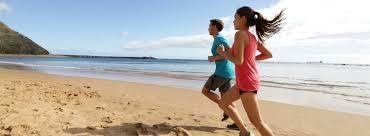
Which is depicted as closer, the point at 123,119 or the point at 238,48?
the point at 238,48

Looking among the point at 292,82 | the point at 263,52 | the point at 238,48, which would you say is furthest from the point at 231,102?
the point at 292,82

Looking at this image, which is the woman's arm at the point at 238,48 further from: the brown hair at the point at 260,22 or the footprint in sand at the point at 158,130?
the footprint in sand at the point at 158,130

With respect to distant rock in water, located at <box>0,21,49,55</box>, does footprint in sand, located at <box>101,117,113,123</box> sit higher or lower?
lower

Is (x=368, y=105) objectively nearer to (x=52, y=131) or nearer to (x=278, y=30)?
(x=278, y=30)

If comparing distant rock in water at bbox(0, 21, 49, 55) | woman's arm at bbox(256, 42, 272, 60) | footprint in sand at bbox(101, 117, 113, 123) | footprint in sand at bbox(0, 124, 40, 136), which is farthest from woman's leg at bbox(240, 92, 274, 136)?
distant rock in water at bbox(0, 21, 49, 55)

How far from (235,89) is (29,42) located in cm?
14368

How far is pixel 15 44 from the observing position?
401ft

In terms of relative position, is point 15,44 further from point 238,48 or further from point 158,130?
point 238,48

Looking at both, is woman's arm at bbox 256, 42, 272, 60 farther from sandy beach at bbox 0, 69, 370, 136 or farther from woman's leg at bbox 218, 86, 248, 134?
sandy beach at bbox 0, 69, 370, 136

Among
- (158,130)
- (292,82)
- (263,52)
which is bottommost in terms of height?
(292,82)

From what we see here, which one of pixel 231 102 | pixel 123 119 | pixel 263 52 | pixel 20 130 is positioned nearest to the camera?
pixel 263 52

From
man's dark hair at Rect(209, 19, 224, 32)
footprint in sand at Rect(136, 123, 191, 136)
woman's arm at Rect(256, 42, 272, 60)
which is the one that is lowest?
footprint in sand at Rect(136, 123, 191, 136)

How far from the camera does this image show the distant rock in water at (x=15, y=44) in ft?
387

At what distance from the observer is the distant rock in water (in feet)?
387
